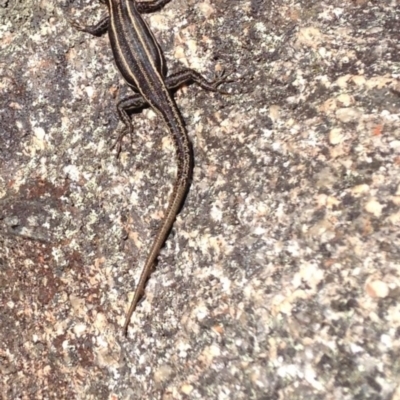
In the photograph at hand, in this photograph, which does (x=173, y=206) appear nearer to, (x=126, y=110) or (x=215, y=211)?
(x=215, y=211)

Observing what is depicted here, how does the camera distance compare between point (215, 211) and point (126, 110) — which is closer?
point (215, 211)

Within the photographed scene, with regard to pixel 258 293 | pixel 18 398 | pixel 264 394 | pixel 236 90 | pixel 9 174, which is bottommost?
pixel 18 398

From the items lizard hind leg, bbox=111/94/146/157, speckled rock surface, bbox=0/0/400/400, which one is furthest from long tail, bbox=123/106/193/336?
lizard hind leg, bbox=111/94/146/157

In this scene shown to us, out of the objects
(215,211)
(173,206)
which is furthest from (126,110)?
(215,211)

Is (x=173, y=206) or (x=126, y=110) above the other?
(x=126, y=110)

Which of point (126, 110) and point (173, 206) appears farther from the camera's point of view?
point (126, 110)

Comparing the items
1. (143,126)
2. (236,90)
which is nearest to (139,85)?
(143,126)

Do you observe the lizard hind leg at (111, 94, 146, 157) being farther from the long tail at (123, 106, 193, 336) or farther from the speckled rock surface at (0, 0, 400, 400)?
the long tail at (123, 106, 193, 336)

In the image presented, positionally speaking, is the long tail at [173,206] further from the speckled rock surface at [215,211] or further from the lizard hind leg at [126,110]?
the lizard hind leg at [126,110]

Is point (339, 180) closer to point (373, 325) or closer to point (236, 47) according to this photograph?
point (373, 325)
